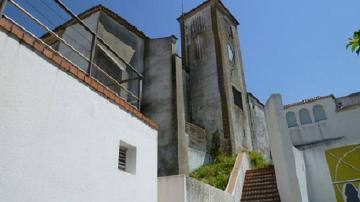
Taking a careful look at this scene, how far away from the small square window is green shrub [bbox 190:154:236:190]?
6.71 meters

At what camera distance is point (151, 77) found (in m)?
14.0

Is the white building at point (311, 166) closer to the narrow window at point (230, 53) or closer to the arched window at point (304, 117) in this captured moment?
the narrow window at point (230, 53)

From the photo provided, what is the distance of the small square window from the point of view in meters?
6.49

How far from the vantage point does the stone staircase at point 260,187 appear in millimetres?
10961

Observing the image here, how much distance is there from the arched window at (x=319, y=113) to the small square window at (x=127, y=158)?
2246cm

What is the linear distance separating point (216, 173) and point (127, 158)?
27.1 feet

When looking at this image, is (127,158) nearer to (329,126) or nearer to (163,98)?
(163,98)

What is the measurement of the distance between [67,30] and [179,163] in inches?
317

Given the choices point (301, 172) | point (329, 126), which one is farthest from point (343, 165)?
point (329, 126)

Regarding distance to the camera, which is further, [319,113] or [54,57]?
[319,113]

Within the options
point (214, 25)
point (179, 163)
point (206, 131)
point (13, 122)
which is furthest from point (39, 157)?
point (214, 25)

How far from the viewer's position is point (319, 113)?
25859 mm

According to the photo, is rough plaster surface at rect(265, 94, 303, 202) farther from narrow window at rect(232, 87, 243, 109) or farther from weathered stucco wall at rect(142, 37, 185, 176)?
narrow window at rect(232, 87, 243, 109)

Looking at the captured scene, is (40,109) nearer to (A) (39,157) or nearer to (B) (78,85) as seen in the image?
(A) (39,157)
